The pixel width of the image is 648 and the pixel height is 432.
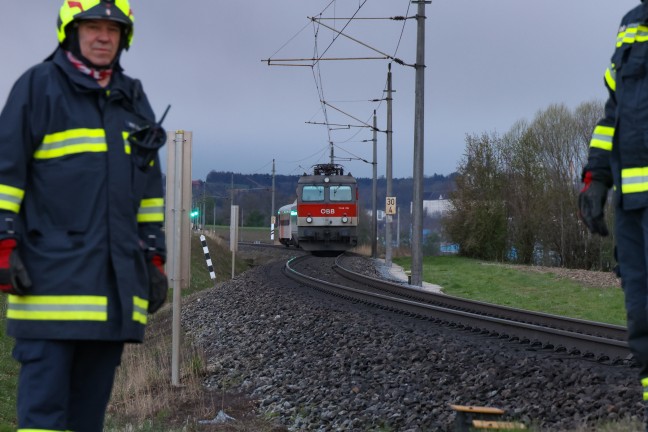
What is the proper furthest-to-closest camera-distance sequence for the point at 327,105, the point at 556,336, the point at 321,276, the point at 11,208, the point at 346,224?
the point at 346,224, the point at 327,105, the point at 321,276, the point at 556,336, the point at 11,208

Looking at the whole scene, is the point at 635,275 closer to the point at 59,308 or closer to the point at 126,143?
the point at 126,143

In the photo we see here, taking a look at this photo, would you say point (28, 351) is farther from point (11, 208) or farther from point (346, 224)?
point (346, 224)

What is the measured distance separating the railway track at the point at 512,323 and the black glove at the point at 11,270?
6.62 m

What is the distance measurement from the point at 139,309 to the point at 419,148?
21555 millimetres

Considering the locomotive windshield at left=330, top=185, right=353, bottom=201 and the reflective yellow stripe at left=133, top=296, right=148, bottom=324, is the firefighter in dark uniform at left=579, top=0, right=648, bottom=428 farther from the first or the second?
the locomotive windshield at left=330, top=185, right=353, bottom=201

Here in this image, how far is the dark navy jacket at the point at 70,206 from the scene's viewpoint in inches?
141

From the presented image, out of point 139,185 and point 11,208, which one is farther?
point 139,185

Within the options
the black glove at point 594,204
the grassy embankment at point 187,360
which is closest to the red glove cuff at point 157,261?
the black glove at point 594,204

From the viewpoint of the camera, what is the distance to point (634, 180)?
13.0 ft

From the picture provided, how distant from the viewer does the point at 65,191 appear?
3.68m

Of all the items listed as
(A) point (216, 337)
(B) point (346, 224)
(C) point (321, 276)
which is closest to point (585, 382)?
(A) point (216, 337)

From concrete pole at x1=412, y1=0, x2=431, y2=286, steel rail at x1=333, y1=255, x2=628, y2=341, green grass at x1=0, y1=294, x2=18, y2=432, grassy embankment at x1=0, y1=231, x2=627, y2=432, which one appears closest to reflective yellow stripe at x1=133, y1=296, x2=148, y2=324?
grassy embankment at x1=0, y1=231, x2=627, y2=432

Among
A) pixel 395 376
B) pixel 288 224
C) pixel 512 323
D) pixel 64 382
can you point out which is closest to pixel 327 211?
pixel 288 224

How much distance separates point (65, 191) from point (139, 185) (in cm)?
35
